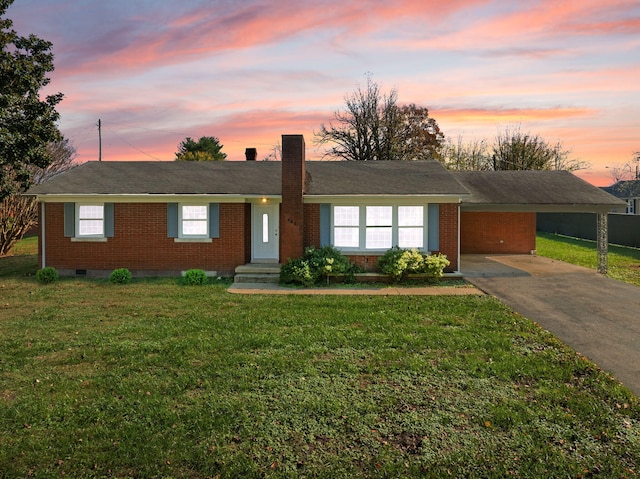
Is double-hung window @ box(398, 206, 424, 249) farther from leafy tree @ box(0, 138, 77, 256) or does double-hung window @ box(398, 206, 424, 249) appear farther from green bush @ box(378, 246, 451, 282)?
leafy tree @ box(0, 138, 77, 256)

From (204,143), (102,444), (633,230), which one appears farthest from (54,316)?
(204,143)

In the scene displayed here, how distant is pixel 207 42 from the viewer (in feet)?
44.8

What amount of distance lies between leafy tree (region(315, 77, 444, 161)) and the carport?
17969 millimetres

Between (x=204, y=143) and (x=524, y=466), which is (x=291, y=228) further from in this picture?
(x=204, y=143)

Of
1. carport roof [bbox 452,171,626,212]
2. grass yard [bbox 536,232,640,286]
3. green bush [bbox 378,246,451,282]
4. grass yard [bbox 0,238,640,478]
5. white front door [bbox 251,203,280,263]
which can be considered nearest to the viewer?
grass yard [bbox 0,238,640,478]

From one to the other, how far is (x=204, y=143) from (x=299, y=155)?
37270mm

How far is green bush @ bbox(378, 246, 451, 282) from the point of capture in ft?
44.9

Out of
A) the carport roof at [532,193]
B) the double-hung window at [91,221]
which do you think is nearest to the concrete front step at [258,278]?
the double-hung window at [91,221]

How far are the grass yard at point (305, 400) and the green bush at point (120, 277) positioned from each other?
15.1 feet

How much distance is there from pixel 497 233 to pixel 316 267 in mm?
13058

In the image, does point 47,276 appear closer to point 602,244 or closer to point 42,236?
point 42,236

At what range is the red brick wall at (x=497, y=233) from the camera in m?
22.2

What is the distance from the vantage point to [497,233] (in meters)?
22.3

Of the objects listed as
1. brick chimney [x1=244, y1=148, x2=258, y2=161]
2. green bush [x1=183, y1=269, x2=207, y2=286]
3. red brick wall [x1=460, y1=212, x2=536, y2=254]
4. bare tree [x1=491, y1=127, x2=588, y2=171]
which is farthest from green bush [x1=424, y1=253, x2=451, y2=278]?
bare tree [x1=491, y1=127, x2=588, y2=171]
